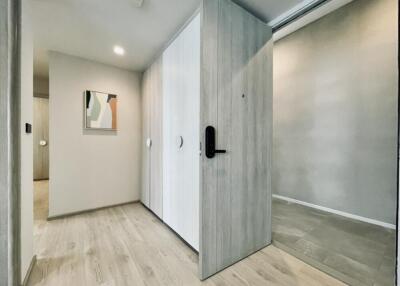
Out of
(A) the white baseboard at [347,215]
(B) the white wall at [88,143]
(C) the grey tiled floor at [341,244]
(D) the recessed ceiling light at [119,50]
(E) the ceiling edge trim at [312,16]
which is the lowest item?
(C) the grey tiled floor at [341,244]

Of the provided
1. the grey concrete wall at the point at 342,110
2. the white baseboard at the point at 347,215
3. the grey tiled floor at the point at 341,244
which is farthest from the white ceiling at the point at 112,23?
the white baseboard at the point at 347,215

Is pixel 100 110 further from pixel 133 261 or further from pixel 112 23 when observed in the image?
pixel 133 261

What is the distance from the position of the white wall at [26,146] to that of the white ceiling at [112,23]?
0.46 meters

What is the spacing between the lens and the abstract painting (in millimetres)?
2850

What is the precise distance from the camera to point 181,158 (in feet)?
6.82

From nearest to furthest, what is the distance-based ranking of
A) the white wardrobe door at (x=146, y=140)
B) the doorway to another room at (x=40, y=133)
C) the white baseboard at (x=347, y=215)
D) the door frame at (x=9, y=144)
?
the door frame at (x=9, y=144) < the white baseboard at (x=347, y=215) < the white wardrobe door at (x=146, y=140) < the doorway to another room at (x=40, y=133)

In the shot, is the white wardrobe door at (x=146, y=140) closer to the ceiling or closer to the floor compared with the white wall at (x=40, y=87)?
closer to the floor

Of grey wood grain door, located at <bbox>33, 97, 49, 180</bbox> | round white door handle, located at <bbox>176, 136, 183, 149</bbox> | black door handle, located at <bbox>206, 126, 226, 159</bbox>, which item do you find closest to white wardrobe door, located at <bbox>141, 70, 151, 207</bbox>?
round white door handle, located at <bbox>176, 136, 183, 149</bbox>

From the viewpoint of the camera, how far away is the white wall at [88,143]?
2.64 meters

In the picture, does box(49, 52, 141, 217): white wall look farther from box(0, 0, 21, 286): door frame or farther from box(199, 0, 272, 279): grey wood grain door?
box(199, 0, 272, 279): grey wood grain door

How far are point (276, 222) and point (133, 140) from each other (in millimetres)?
2813

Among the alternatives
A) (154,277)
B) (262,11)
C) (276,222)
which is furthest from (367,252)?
(262,11)

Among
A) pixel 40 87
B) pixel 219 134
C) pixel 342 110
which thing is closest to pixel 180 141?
pixel 219 134

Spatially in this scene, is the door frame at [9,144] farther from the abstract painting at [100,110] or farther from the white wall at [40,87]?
the white wall at [40,87]
